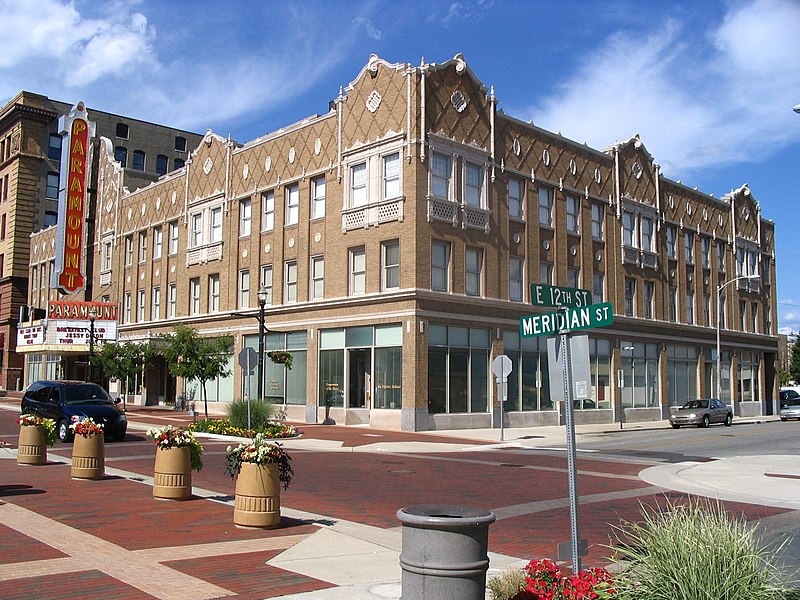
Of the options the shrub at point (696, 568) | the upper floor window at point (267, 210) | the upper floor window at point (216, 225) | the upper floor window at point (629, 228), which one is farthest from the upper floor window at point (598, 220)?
the shrub at point (696, 568)

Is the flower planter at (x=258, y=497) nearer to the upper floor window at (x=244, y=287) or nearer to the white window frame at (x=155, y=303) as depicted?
the upper floor window at (x=244, y=287)

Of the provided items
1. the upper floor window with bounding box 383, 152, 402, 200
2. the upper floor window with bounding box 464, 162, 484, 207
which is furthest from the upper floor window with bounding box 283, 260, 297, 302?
the upper floor window with bounding box 464, 162, 484, 207

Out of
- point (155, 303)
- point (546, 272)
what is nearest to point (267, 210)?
point (155, 303)

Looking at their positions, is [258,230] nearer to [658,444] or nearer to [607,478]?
[658,444]

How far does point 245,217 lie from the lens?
141ft

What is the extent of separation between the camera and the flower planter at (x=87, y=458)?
50.1 feet

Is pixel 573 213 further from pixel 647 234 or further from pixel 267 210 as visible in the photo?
pixel 267 210

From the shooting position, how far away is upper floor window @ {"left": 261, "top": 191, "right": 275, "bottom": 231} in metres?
41.1

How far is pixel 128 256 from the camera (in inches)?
2149

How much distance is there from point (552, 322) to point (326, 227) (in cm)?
3082

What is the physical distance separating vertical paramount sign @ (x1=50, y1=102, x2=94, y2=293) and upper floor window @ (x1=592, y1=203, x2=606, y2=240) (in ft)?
125

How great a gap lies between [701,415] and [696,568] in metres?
37.4

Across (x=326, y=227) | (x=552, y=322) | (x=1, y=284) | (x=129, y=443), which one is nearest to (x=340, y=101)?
(x=326, y=227)

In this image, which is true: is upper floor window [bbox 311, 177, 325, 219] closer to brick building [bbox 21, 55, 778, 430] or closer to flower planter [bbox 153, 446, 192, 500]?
brick building [bbox 21, 55, 778, 430]
